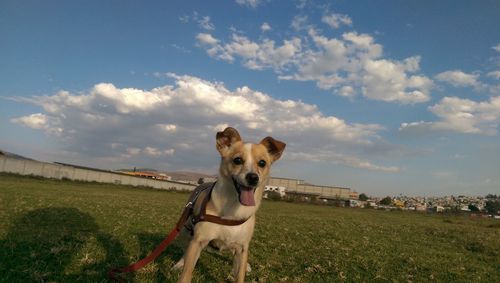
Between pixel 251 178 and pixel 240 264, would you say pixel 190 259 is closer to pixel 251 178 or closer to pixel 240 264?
pixel 240 264

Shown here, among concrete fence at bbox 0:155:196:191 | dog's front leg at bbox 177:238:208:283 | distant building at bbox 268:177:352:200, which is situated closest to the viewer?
dog's front leg at bbox 177:238:208:283

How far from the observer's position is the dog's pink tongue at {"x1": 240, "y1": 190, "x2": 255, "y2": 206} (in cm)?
580

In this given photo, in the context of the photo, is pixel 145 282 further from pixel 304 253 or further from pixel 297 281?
pixel 304 253

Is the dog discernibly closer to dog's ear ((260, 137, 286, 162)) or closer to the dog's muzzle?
the dog's muzzle

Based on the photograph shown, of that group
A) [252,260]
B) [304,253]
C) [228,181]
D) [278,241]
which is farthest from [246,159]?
[278,241]

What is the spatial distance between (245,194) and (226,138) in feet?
3.95

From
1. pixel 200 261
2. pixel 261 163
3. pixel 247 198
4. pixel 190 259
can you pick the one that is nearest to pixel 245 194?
pixel 247 198

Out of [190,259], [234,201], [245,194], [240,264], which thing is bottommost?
[240,264]

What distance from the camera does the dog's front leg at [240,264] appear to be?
5.95m

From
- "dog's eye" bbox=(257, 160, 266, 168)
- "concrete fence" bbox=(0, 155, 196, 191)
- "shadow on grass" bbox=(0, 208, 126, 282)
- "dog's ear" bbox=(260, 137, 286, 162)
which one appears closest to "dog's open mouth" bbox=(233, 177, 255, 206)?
"dog's eye" bbox=(257, 160, 266, 168)

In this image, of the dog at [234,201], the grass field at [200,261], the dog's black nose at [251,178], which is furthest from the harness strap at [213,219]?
the grass field at [200,261]

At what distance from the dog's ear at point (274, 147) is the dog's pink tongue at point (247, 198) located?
117 centimetres

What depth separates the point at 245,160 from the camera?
241 inches

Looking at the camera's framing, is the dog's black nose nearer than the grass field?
Yes
